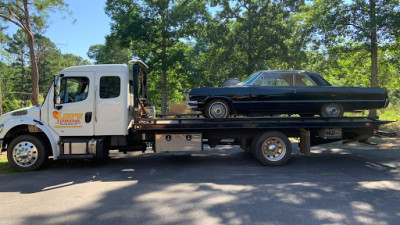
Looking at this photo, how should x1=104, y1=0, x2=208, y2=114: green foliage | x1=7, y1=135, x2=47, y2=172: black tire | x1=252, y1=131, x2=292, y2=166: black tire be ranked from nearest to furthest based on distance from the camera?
1. x1=7, y1=135, x2=47, y2=172: black tire
2. x1=252, y1=131, x2=292, y2=166: black tire
3. x1=104, y1=0, x2=208, y2=114: green foliage

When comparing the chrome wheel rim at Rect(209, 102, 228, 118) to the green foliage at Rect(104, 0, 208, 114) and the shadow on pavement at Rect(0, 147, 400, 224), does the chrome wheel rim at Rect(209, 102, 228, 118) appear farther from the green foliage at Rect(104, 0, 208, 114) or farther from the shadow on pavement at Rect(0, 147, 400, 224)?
the green foliage at Rect(104, 0, 208, 114)

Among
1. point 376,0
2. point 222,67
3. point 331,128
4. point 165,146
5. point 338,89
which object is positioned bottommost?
point 165,146

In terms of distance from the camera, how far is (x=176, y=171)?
6.17 m

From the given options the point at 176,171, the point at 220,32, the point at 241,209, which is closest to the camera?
the point at 241,209

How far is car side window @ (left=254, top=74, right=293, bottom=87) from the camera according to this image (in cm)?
713

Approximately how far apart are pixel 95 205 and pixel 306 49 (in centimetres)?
1433

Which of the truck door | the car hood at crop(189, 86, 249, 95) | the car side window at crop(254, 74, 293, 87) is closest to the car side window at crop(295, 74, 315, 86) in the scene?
the car side window at crop(254, 74, 293, 87)

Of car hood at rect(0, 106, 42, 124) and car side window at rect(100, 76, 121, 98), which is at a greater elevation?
car side window at rect(100, 76, 121, 98)

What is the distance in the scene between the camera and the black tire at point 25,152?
6078 mm

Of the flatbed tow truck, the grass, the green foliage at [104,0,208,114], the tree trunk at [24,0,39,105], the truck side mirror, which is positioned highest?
the green foliage at [104,0,208,114]

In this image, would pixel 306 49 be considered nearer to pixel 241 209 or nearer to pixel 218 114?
pixel 218 114

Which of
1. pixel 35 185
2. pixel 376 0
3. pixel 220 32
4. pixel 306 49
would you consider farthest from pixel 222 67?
pixel 35 185

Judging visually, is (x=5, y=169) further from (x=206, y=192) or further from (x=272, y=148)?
(x=272, y=148)

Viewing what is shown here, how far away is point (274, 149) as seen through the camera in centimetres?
660
